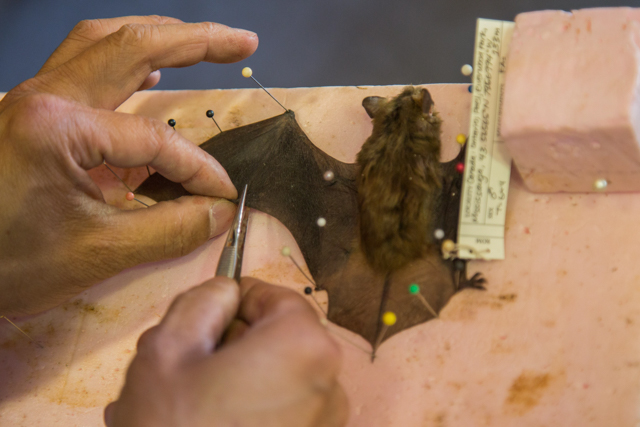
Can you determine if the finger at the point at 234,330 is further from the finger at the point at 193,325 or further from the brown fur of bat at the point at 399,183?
the brown fur of bat at the point at 399,183

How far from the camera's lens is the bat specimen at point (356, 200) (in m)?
1.26

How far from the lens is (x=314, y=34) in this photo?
Result: 2348 millimetres

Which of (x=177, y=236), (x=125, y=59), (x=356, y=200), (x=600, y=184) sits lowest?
(x=177, y=236)

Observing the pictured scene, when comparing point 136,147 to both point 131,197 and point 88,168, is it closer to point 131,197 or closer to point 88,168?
point 88,168

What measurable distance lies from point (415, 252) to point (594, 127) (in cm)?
49

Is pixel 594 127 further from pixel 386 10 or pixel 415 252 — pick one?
pixel 386 10

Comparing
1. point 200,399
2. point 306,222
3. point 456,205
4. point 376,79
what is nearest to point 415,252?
point 456,205

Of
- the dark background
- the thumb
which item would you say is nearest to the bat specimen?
the thumb

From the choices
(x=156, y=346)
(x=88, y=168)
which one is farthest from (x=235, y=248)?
(x=88, y=168)

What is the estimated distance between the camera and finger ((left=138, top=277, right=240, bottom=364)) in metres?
0.84

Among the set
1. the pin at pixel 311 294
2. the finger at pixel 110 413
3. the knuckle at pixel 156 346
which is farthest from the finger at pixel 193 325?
the pin at pixel 311 294

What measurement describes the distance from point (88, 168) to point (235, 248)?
1.75 feet

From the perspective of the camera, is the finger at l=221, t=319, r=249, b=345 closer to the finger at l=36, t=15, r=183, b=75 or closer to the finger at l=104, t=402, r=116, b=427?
the finger at l=104, t=402, r=116, b=427

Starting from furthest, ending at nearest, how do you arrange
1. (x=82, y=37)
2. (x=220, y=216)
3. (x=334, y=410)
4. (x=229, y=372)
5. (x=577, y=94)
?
1. (x=82, y=37)
2. (x=220, y=216)
3. (x=577, y=94)
4. (x=334, y=410)
5. (x=229, y=372)
